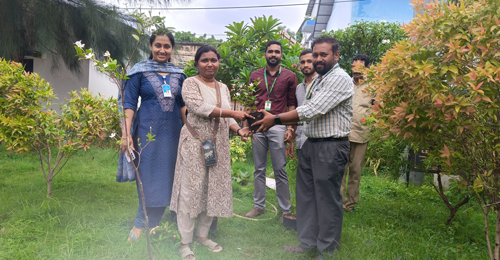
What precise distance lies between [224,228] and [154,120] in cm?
134

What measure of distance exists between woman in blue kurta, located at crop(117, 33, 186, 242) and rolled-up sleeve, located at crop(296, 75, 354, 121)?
121 cm

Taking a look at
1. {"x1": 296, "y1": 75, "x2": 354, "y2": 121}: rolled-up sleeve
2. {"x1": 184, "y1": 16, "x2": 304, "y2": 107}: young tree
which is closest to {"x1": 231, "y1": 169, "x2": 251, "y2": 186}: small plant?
{"x1": 184, "y1": 16, "x2": 304, "y2": 107}: young tree

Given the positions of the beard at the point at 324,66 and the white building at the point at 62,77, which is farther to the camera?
the white building at the point at 62,77

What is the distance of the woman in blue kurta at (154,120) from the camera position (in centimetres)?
291

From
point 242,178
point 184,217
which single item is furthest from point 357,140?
point 184,217

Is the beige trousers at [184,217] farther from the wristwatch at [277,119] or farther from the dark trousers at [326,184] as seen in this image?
the dark trousers at [326,184]

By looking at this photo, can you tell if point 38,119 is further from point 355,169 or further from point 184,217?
point 355,169

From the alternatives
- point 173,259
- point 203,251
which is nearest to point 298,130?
point 203,251

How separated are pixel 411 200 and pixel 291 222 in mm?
2005

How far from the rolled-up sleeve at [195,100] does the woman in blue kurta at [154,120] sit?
0.27m

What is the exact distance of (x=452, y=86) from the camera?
6.33ft

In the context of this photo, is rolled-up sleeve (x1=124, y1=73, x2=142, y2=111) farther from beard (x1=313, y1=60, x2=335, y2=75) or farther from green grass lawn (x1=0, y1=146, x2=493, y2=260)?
beard (x1=313, y1=60, x2=335, y2=75)

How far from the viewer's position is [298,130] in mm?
3658

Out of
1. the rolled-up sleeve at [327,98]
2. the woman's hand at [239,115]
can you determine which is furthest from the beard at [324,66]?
the woman's hand at [239,115]
